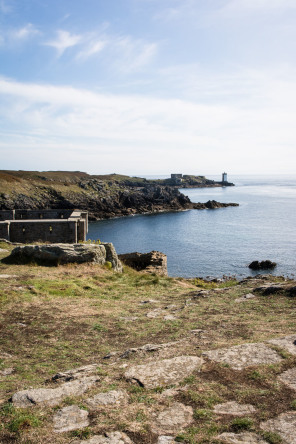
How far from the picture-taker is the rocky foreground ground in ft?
15.8

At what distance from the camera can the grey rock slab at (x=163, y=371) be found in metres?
6.26

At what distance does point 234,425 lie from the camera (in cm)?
486

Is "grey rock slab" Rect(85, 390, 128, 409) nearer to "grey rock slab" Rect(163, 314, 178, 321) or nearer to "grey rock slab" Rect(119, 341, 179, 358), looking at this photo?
"grey rock slab" Rect(119, 341, 179, 358)

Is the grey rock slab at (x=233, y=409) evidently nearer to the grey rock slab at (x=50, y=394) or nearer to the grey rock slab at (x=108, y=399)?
the grey rock slab at (x=108, y=399)

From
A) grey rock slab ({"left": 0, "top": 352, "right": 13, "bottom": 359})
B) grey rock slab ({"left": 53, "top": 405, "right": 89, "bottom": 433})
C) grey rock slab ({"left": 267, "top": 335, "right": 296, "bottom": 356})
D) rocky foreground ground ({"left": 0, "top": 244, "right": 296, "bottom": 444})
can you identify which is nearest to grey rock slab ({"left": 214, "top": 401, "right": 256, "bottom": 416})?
rocky foreground ground ({"left": 0, "top": 244, "right": 296, "bottom": 444})

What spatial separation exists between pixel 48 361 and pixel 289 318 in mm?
7255

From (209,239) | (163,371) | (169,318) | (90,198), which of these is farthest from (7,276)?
(90,198)

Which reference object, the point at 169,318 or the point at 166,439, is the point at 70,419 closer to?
the point at 166,439

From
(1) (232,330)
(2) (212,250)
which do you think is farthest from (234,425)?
(2) (212,250)

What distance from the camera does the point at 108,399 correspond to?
5613mm

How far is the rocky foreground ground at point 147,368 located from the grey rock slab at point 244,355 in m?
0.02

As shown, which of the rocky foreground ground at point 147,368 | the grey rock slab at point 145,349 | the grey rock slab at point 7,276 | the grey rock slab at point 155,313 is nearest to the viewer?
the rocky foreground ground at point 147,368

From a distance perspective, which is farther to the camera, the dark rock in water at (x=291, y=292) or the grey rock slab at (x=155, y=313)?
the dark rock in water at (x=291, y=292)

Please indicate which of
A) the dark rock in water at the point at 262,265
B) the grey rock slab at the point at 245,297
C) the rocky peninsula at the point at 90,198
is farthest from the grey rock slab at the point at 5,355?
the rocky peninsula at the point at 90,198
